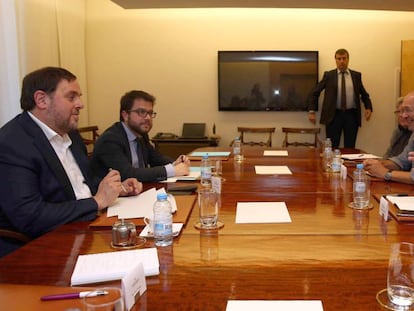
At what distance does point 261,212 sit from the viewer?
1645 millimetres

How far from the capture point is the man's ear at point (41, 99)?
6.04 ft

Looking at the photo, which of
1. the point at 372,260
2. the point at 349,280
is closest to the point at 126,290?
the point at 349,280

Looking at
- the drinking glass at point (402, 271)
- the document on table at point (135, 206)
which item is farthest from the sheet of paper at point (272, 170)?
the drinking glass at point (402, 271)

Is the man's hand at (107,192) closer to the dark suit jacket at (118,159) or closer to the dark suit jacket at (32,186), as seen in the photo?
the dark suit jacket at (32,186)

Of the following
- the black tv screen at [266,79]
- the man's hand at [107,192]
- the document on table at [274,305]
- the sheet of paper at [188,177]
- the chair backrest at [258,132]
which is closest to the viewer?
the document on table at [274,305]

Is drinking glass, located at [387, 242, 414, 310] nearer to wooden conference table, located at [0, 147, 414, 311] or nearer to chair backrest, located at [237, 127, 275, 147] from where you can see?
wooden conference table, located at [0, 147, 414, 311]

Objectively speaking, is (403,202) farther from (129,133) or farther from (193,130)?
(193,130)

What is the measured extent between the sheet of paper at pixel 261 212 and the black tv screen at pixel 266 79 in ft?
14.0

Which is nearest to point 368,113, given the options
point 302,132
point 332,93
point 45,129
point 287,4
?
point 332,93

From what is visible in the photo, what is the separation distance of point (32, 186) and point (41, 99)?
45 cm

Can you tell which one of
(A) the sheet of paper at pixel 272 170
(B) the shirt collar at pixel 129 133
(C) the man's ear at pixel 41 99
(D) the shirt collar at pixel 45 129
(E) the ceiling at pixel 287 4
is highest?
(E) the ceiling at pixel 287 4

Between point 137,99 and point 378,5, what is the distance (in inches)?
145

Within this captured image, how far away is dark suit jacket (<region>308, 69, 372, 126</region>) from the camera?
18.3ft

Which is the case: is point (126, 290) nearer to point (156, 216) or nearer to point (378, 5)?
point (156, 216)
